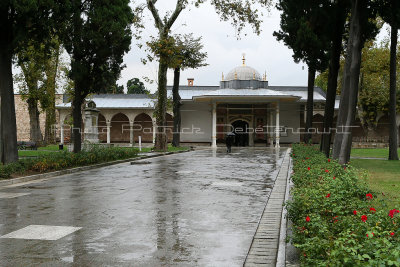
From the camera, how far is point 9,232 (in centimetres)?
544

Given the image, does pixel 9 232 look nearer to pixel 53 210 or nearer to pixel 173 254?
pixel 53 210

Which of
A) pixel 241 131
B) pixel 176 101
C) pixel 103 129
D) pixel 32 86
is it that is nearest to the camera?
pixel 32 86

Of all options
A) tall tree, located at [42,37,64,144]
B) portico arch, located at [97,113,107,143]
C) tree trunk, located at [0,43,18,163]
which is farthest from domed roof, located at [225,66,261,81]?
tree trunk, located at [0,43,18,163]

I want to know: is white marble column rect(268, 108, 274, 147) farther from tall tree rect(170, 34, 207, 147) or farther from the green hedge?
the green hedge

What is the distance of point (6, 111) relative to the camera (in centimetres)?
1248

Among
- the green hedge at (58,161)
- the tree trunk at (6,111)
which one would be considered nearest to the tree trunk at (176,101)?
the green hedge at (58,161)

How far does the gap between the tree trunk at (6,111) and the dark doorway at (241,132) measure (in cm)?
2768

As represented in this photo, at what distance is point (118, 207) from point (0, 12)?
807 centimetres

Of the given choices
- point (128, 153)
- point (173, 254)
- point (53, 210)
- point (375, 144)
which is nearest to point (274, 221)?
point (173, 254)

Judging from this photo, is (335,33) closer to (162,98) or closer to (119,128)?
(162,98)

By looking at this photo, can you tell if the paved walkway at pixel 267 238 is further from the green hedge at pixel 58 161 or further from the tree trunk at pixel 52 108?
the tree trunk at pixel 52 108

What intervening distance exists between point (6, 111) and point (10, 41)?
2139 millimetres

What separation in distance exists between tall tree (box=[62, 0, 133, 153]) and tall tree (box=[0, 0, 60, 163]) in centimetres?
239

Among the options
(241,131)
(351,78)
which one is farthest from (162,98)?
(351,78)
